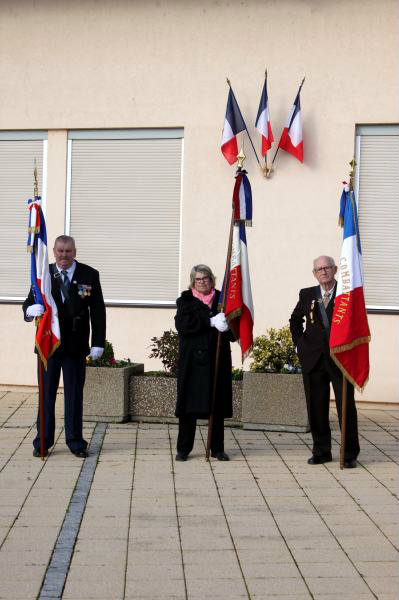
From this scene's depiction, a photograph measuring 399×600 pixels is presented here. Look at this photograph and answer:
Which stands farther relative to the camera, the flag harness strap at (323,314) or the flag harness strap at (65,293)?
the flag harness strap at (65,293)

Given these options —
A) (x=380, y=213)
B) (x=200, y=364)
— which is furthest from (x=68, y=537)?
(x=380, y=213)

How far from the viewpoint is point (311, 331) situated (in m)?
8.20

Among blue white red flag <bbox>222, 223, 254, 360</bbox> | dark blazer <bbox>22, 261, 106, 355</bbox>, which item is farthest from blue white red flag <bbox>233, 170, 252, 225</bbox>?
dark blazer <bbox>22, 261, 106, 355</bbox>

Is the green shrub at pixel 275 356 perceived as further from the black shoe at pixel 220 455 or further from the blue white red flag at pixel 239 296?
the black shoe at pixel 220 455

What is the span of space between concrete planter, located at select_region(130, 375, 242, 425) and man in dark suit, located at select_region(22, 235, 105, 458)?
5.97 feet

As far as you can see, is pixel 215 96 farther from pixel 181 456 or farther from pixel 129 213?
pixel 181 456

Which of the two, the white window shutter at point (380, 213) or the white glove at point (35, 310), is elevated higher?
the white window shutter at point (380, 213)

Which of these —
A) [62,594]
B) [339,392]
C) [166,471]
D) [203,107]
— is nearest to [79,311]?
[166,471]

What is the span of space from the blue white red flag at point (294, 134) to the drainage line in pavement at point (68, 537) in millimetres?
5076

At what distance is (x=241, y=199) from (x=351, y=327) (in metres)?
1.55

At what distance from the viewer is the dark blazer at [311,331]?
8094mm

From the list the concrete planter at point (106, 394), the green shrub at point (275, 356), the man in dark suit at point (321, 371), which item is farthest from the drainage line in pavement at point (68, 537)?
the green shrub at point (275, 356)

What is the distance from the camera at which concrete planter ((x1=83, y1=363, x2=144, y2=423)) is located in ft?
32.6

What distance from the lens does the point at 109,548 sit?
5.41 m
